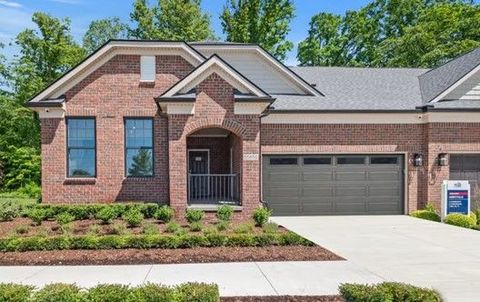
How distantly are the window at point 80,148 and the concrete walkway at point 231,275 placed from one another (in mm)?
7829

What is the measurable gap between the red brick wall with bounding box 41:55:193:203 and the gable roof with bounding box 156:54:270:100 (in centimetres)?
222

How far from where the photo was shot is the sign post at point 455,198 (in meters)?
14.9

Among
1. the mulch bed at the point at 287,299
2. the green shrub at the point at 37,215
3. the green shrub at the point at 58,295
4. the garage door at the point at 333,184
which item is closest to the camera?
the green shrub at the point at 58,295

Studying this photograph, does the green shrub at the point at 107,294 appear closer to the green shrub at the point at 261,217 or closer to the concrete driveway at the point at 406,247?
the concrete driveway at the point at 406,247

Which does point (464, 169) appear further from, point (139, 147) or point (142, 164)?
point (139, 147)

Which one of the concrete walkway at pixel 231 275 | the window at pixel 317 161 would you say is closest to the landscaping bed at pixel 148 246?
the concrete walkway at pixel 231 275

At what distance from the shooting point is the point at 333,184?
16.1m

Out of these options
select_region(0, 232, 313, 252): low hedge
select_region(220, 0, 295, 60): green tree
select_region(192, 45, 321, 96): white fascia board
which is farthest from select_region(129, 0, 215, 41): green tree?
select_region(0, 232, 313, 252): low hedge

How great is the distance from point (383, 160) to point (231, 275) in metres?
10.9

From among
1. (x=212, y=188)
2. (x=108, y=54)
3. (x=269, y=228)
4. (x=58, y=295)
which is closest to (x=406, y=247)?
A: (x=269, y=228)

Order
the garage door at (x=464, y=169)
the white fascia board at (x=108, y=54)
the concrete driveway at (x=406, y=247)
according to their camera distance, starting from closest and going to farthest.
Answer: the concrete driveway at (x=406, y=247) < the white fascia board at (x=108, y=54) < the garage door at (x=464, y=169)

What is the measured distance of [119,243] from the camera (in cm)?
945

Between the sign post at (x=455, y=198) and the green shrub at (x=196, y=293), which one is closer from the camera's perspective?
the green shrub at (x=196, y=293)

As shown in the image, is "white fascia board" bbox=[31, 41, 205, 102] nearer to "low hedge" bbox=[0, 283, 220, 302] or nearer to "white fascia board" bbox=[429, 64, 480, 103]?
"white fascia board" bbox=[429, 64, 480, 103]
